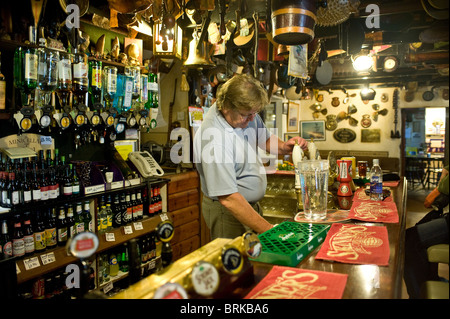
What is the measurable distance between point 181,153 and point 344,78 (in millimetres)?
5161

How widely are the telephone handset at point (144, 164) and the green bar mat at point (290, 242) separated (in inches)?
80.2

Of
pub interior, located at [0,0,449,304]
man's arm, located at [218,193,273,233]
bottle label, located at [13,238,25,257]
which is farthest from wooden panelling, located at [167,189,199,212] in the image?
man's arm, located at [218,193,273,233]

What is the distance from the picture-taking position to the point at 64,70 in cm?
261

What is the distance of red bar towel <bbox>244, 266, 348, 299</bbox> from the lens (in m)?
0.96

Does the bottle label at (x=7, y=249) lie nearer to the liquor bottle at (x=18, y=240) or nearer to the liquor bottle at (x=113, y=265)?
the liquor bottle at (x=18, y=240)

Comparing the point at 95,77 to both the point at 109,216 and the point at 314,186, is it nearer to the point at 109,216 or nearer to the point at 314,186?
the point at 109,216

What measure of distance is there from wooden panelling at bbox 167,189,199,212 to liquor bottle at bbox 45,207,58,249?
1339mm

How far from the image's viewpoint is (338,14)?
2604mm

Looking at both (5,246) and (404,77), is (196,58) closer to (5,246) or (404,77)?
(5,246)

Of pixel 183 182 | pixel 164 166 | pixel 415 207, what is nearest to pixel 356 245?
pixel 183 182

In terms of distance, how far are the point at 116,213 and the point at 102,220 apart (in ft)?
0.52

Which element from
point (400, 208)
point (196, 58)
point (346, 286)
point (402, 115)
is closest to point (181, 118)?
point (196, 58)

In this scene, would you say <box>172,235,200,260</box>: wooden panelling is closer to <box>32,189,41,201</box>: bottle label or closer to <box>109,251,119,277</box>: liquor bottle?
<box>109,251,119,277</box>: liquor bottle

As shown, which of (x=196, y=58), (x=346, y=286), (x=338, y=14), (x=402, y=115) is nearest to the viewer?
(x=346, y=286)
